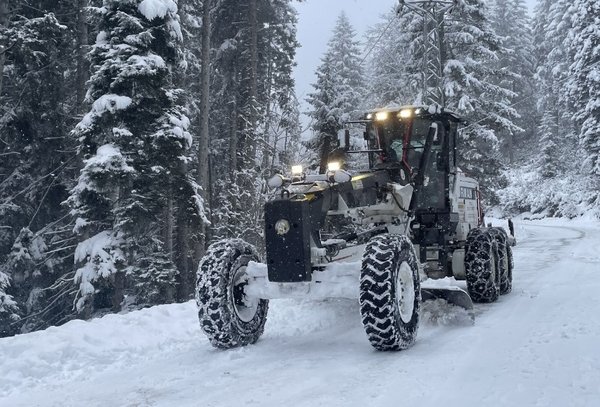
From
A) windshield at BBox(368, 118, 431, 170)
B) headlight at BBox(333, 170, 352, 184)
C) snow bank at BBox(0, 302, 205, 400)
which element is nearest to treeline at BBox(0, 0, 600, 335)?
windshield at BBox(368, 118, 431, 170)

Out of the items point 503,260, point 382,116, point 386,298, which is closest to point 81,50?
point 382,116

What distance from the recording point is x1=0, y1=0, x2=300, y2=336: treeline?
13.7 m

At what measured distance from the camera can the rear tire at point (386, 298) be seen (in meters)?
5.38

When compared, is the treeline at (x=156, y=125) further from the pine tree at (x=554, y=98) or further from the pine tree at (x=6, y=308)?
the pine tree at (x=554, y=98)

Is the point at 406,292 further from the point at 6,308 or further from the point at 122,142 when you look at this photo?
the point at 6,308

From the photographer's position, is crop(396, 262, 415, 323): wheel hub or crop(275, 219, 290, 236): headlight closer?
crop(275, 219, 290, 236): headlight

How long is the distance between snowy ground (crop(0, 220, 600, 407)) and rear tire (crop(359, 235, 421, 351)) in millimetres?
199

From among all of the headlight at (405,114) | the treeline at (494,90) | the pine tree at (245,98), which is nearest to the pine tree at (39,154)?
the pine tree at (245,98)

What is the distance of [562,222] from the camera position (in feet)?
126

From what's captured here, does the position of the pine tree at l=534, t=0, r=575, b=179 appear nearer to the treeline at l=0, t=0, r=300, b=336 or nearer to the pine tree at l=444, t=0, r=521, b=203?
the pine tree at l=444, t=0, r=521, b=203

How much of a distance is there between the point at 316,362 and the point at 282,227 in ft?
4.58

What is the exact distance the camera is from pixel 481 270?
27.7 ft

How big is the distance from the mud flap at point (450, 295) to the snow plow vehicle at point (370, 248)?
1cm

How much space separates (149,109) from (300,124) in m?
12.8
